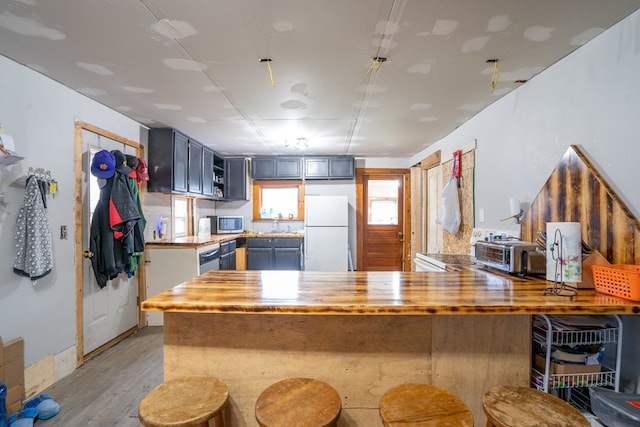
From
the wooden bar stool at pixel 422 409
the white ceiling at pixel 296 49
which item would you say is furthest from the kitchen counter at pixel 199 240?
the wooden bar stool at pixel 422 409

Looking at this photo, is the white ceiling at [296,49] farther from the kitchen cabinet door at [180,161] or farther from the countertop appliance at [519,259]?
the countertop appliance at [519,259]

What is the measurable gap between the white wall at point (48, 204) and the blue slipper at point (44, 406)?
0.27 metres

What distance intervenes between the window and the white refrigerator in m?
0.68

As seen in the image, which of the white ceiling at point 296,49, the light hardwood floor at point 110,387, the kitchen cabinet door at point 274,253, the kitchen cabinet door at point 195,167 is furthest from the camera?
the kitchen cabinet door at point 274,253

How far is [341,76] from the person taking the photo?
2.17 m

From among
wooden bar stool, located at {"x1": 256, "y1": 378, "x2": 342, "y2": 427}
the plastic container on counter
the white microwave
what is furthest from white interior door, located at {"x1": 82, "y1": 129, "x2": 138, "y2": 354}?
the plastic container on counter

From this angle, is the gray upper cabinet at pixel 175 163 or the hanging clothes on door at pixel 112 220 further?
the gray upper cabinet at pixel 175 163

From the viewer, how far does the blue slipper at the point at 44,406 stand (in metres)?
1.86

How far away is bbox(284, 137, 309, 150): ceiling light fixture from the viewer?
13.0 feet

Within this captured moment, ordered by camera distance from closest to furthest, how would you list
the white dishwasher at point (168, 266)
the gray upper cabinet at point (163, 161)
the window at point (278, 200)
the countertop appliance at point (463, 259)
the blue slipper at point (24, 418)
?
the blue slipper at point (24, 418), the countertop appliance at point (463, 259), the white dishwasher at point (168, 266), the gray upper cabinet at point (163, 161), the window at point (278, 200)

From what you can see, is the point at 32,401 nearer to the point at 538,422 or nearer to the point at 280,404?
the point at 280,404

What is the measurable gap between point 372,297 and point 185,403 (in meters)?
0.82

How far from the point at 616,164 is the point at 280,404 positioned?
82.6 inches

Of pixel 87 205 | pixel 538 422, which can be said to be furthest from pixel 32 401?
pixel 538 422
